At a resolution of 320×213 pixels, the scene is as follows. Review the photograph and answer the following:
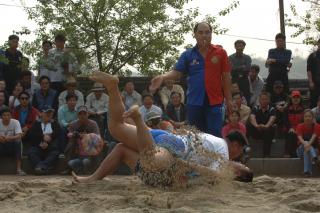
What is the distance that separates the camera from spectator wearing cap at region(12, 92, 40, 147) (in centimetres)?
1272

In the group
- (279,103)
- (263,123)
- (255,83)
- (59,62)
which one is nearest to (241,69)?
(255,83)

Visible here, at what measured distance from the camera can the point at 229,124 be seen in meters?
12.1

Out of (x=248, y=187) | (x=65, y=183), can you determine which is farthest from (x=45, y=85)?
(x=248, y=187)

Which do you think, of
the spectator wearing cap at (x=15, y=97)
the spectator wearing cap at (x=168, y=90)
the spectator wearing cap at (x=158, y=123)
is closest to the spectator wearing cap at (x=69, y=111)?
the spectator wearing cap at (x=15, y=97)

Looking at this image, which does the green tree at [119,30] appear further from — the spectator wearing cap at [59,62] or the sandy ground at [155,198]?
the sandy ground at [155,198]

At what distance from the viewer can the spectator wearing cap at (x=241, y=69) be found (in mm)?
14430

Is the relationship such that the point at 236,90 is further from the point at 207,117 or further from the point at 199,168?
the point at 199,168

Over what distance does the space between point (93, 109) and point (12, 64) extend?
1.83m

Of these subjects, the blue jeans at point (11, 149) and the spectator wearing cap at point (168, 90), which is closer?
the blue jeans at point (11, 149)

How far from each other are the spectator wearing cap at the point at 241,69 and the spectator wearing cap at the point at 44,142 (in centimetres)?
397

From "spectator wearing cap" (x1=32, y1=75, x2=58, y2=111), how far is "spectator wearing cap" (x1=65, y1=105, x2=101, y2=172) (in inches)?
49.8

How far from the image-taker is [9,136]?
1209 centimetres

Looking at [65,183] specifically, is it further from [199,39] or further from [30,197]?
[199,39]

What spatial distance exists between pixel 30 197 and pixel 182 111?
659 cm
